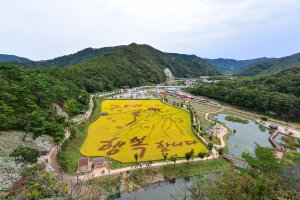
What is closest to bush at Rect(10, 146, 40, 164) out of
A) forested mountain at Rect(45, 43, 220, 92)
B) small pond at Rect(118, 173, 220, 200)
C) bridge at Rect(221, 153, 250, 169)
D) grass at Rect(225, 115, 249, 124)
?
small pond at Rect(118, 173, 220, 200)

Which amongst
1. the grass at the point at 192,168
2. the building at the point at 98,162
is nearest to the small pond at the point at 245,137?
the grass at the point at 192,168

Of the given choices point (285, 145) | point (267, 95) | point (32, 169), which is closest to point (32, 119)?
point (32, 169)

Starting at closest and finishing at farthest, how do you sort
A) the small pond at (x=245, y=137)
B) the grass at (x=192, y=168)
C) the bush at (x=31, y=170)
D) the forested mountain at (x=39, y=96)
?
the bush at (x=31, y=170)
the grass at (x=192, y=168)
the forested mountain at (x=39, y=96)
the small pond at (x=245, y=137)

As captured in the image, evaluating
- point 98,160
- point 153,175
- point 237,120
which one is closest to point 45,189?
point 98,160

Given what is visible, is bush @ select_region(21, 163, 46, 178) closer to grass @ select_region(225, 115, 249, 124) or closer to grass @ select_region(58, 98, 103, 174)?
grass @ select_region(58, 98, 103, 174)

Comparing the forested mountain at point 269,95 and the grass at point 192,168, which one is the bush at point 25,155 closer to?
the grass at point 192,168

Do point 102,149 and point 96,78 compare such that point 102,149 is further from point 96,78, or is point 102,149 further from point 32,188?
point 96,78
